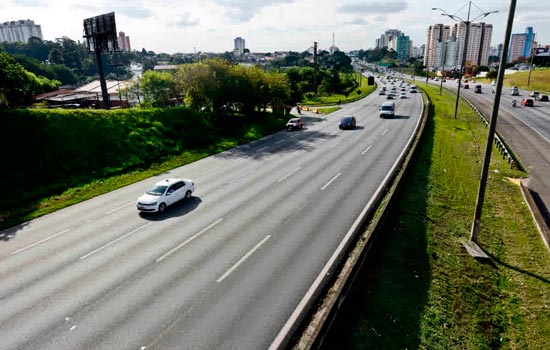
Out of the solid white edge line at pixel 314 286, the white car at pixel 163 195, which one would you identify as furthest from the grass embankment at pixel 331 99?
the solid white edge line at pixel 314 286

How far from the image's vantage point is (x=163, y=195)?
2138 cm

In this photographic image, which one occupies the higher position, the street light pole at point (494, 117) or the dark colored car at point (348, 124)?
the street light pole at point (494, 117)

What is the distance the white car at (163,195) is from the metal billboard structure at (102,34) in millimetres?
27913

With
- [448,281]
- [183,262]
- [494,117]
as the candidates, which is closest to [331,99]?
[494,117]

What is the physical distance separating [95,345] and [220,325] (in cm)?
378

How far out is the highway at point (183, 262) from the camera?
11469mm

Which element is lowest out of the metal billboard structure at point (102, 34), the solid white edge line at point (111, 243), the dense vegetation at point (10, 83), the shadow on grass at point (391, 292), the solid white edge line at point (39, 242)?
the solid white edge line at point (39, 242)

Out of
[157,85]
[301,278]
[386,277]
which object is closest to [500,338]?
[386,277]

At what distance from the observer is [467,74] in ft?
568

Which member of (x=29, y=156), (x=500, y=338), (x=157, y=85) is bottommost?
(x=500, y=338)

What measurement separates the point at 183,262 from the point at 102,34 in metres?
40.4

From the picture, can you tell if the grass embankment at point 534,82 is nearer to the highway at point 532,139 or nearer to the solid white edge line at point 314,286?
the highway at point 532,139

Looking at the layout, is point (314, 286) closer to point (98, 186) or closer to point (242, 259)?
point (242, 259)

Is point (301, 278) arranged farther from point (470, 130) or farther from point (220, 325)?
point (470, 130)
